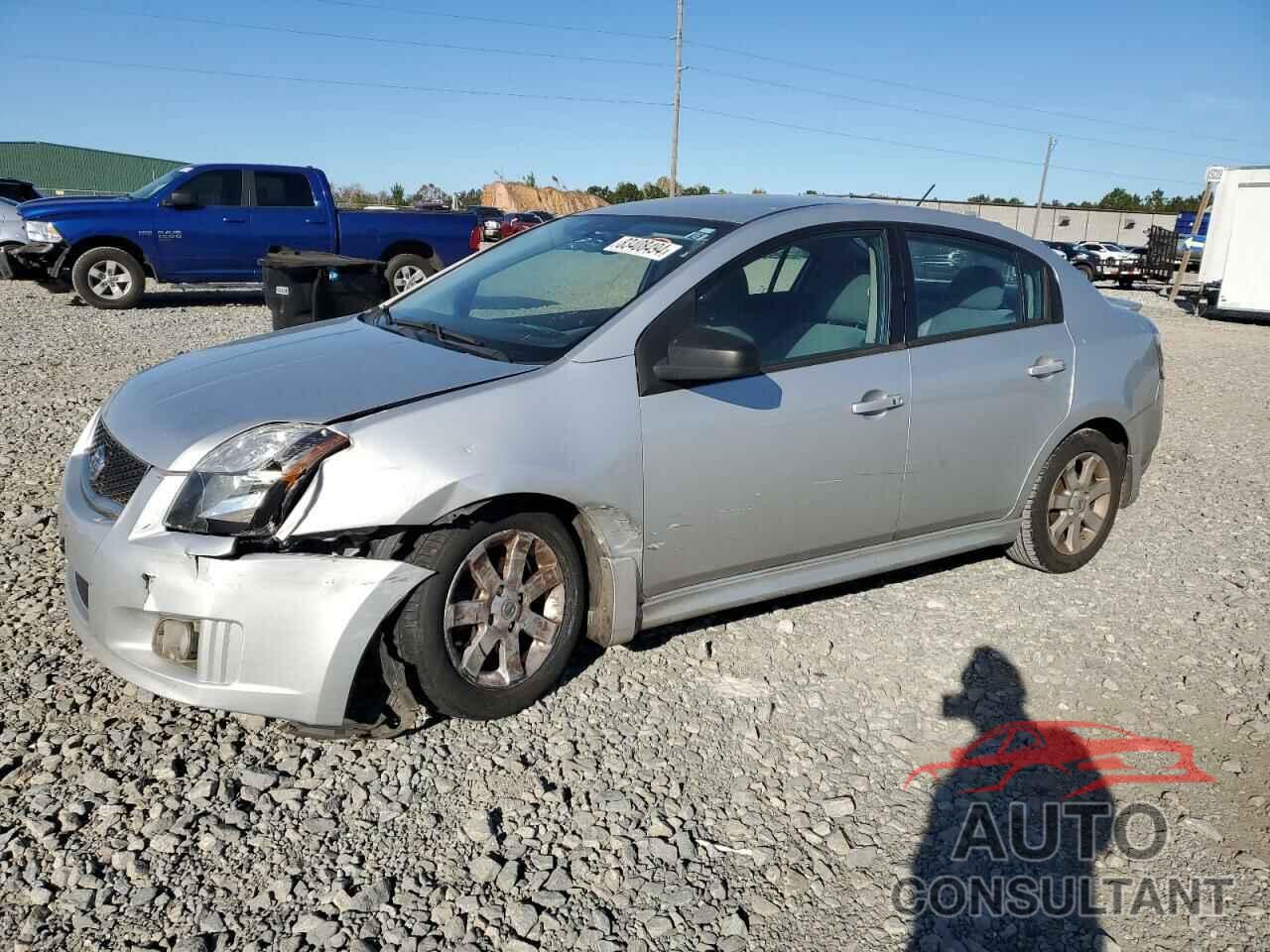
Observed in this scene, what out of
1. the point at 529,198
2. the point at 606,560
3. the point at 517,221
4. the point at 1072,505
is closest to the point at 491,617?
the point at 606,560

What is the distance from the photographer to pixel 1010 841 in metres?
2.82

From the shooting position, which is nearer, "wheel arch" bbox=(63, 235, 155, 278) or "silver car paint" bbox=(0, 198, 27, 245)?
"wheel arch" bbox=(63, 235, 155, 278)

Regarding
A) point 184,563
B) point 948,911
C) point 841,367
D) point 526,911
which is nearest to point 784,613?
point 841,367

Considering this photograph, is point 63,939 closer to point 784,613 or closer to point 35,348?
point 784,613

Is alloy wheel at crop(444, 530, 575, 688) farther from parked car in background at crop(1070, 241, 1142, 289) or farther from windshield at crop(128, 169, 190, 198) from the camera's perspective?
parked car in background at crop(1070, 241, 1142, 289)

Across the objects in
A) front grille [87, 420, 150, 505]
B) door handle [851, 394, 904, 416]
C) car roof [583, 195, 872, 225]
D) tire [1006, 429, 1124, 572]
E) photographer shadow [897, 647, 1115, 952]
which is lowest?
photographer shadow [897, 647, 1115, 952]

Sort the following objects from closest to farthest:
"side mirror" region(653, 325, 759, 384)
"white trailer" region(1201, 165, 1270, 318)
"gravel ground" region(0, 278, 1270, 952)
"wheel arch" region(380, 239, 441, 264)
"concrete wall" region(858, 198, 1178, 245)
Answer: "gravel ground" region(0, 278, 1270, 952) → "side mirror" region(653, 325, 759, 384) → "wheel arch" region(380, 239, 441, 264) → "white trailer" region(1201, 165, 1270, 318) → "concrete wall" region(858, 198, 1178, 245)

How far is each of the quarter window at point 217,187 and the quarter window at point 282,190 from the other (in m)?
0.26

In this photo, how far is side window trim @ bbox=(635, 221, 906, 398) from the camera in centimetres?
333

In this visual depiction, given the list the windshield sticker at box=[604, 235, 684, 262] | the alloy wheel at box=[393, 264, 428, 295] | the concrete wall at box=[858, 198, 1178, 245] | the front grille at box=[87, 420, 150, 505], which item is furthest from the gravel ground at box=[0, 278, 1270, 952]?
the concrete wall at box=[858, 198, 1178, 245]

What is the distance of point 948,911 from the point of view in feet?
8.37

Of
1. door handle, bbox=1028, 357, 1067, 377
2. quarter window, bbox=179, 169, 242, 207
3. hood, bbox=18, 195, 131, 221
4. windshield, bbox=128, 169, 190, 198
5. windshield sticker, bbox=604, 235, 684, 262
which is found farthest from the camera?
quarter window, bbox=179, 169, 242, 207

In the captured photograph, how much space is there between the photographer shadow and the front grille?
2.51 meters

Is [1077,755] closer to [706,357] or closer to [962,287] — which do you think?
[706,357]
